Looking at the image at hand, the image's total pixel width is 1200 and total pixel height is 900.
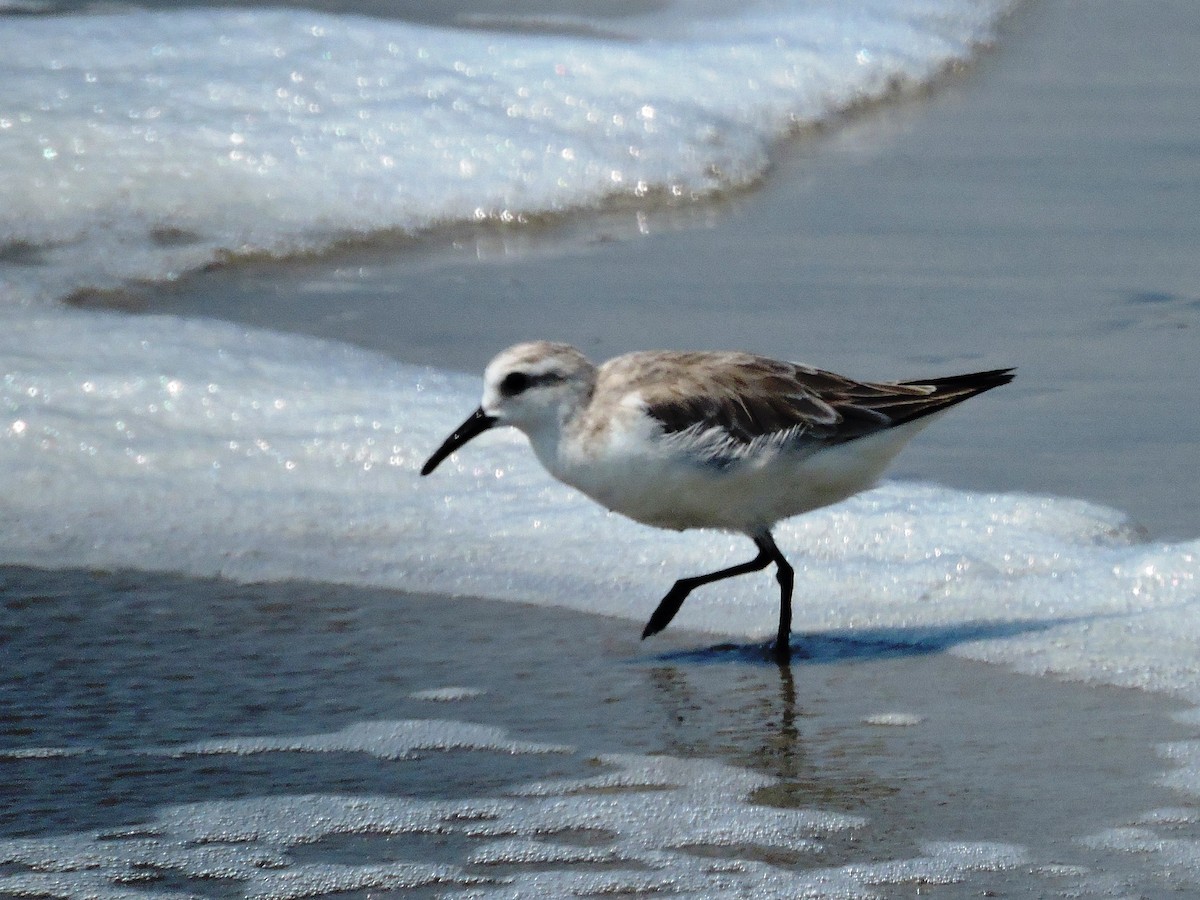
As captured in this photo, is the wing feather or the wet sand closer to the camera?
the wing feather

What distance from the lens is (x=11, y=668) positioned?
4125 millimetres

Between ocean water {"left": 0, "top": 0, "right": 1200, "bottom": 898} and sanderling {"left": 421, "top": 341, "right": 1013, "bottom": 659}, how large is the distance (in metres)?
0.29

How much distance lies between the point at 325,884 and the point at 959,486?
2640 millimetres

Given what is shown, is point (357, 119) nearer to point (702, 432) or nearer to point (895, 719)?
point (702, 432)

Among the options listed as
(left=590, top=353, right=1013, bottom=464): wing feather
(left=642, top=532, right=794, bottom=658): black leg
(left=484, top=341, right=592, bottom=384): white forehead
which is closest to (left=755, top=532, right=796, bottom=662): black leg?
(left=642, top=532, right=794, bottom=658): black leg

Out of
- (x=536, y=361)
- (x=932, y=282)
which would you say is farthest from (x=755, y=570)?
(x=932, y=282)

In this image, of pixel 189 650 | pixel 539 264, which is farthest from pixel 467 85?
pixel 189 650

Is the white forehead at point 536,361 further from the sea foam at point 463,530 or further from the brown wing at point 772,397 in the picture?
the sea foam at point 463,530

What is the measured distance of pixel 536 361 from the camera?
446 cm

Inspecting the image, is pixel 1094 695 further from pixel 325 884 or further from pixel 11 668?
pixel 11 668

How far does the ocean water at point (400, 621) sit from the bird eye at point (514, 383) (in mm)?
531

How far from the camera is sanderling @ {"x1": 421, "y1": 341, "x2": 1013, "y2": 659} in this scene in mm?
4383

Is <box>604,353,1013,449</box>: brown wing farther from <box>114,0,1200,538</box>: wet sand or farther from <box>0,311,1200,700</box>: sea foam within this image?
<box>114,0,1200,538</box>: wet sand

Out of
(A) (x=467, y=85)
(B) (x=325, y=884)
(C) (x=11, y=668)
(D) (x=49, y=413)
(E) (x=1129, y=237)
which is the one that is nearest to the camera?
(B) (x=325, y=884)
